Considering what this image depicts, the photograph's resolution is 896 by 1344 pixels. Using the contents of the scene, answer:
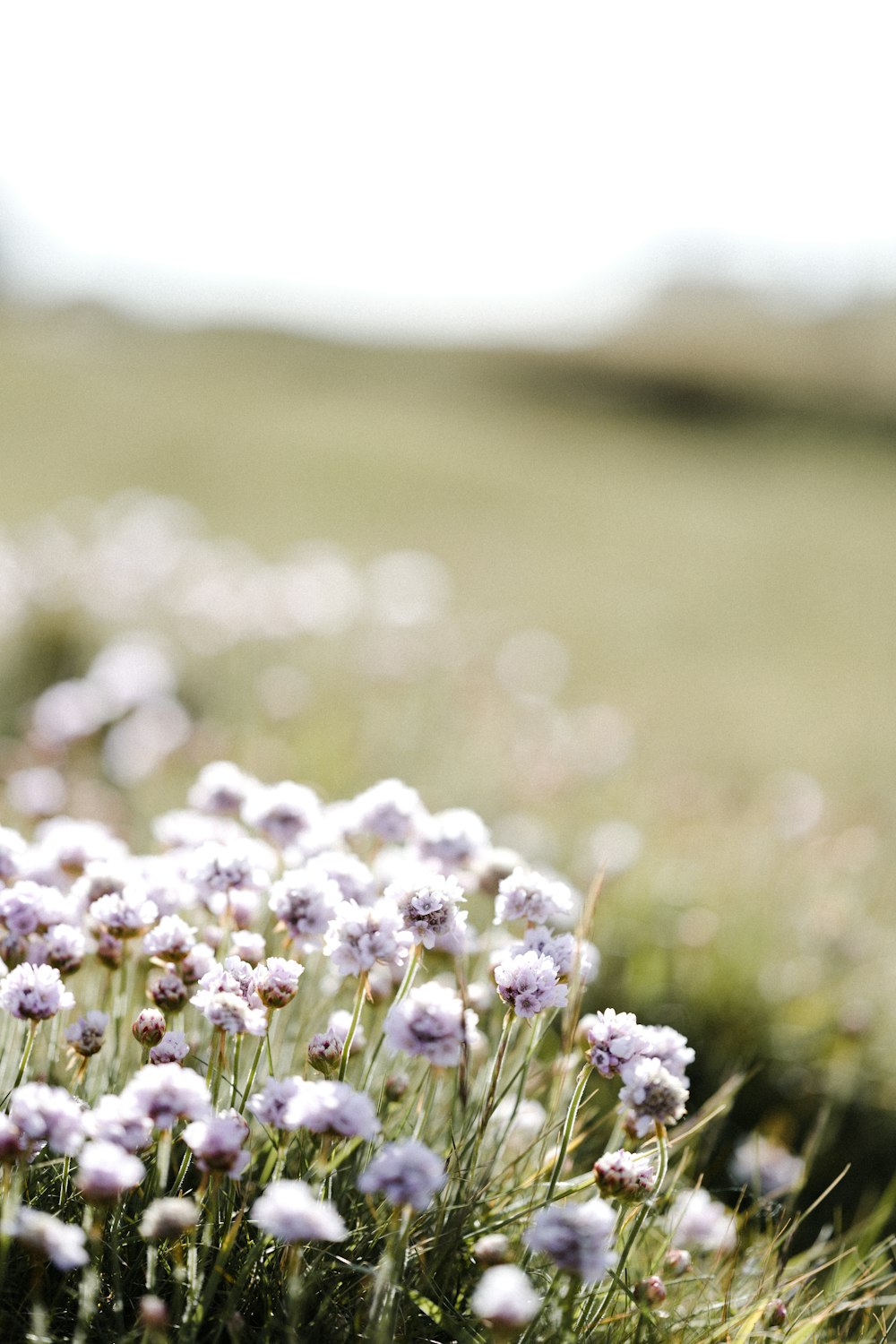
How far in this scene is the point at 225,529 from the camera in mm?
13461

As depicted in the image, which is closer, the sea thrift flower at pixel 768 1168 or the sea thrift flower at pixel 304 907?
the sea thrift flower at pixel 304 907

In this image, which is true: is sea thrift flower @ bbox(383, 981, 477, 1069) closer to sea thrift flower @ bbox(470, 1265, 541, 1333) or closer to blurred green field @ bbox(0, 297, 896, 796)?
sea thrift flower @ bbox(470, 1265, 541, 1333)

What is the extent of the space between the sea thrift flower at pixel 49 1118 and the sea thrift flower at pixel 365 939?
44 cm

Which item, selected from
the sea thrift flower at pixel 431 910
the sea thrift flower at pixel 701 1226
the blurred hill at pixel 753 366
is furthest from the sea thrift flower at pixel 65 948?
the blurred hill at pixel 753 366

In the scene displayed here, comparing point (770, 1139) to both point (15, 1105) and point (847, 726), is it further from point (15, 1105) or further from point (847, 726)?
point (847, 726)

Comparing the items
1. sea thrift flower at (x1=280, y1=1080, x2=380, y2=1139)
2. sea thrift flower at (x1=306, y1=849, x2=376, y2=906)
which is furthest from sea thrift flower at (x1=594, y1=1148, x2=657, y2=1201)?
sea thrift flower at (x1=306, y1=849, x2=376, y2=906)

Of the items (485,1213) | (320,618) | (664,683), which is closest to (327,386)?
(664,683)

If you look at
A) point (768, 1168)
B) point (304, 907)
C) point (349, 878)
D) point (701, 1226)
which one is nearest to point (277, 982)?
point (304, 907)

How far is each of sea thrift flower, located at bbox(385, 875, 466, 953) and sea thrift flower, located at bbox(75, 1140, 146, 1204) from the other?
533 mm

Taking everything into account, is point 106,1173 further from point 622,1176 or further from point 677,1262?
point 677,1262

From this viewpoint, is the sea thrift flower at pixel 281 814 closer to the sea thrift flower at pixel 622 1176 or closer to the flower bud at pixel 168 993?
the flower bud at pixel 168 993

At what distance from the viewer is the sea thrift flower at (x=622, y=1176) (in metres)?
1.66

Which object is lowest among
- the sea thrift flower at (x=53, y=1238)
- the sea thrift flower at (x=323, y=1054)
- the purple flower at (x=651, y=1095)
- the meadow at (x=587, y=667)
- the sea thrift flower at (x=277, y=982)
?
the sea thrift flower at (x=53, y=1238)

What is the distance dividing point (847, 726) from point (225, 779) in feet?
23.4
